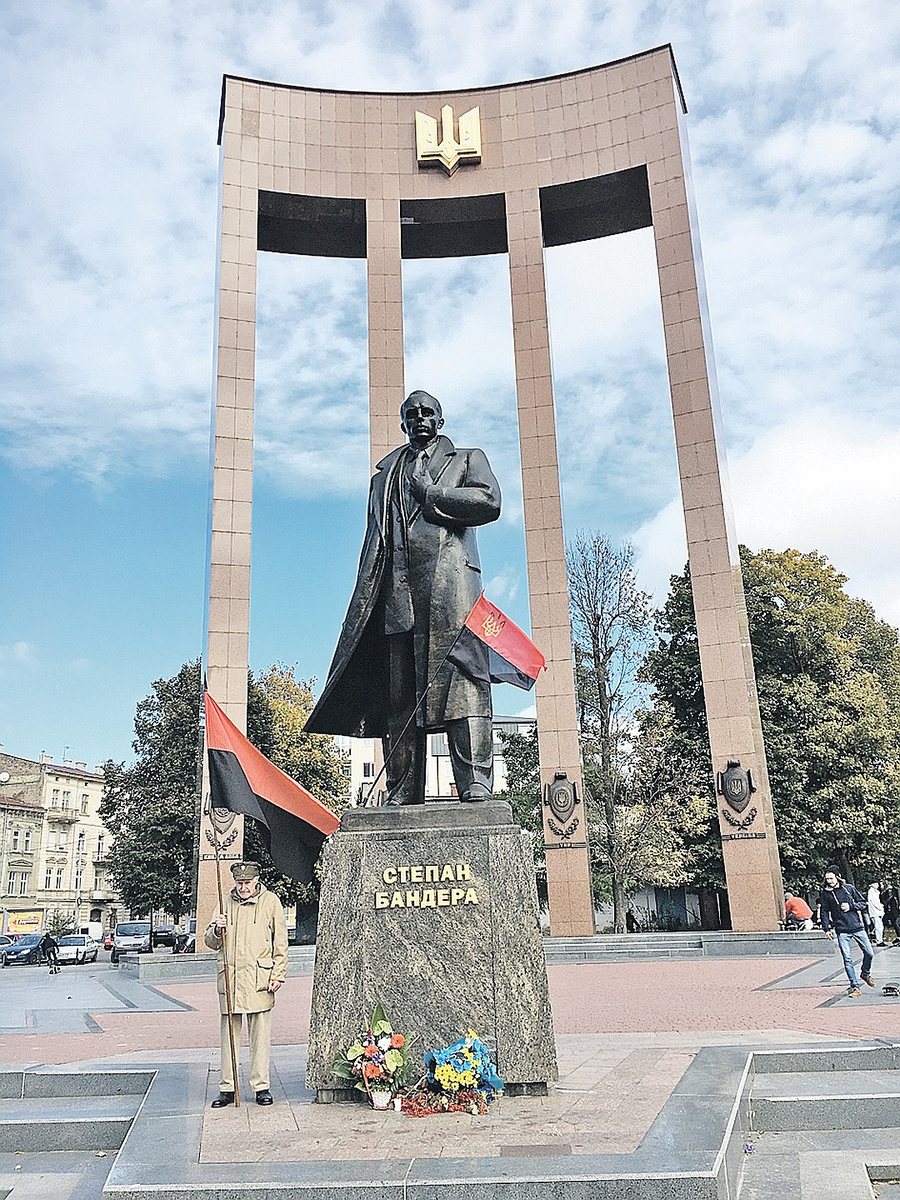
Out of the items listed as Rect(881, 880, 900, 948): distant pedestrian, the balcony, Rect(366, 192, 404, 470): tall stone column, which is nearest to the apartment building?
the balcony

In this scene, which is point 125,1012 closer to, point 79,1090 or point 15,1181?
point 79,1090

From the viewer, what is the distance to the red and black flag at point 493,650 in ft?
20.3

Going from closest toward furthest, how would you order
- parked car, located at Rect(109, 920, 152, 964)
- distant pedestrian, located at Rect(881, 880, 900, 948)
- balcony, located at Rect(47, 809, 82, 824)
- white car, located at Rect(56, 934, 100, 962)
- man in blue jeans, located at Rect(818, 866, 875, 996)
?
man in blue jeans, located at Rect(818, 866, 875, 996)
distant pedestrian, located at Rect(881, 880, 900, 948)
parked car, located at Rect(109, 920, 152, 964)
white car, located at Rect(56, 934, 100, 962)
balcony, located at Rect(47, 809, 82, 824)

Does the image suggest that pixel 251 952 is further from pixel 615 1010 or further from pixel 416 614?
pixel 615 1010

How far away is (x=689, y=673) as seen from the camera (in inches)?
1205

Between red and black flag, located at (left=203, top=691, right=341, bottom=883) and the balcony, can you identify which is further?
the balcony

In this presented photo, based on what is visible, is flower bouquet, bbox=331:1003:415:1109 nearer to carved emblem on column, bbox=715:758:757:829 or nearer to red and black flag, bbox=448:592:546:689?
red and black flag, bbox=448:592:546:689

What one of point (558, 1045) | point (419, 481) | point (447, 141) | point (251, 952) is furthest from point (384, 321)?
point (251, 952)

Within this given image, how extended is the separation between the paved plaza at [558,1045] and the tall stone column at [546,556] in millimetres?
4483

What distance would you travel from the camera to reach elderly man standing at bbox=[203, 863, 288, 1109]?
540 cm

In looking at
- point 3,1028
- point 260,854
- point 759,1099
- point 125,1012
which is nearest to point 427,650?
point 759,1099

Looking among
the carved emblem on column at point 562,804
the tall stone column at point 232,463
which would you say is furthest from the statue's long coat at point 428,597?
the carved emblem on column at point 562,804

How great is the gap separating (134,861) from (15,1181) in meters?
25.1

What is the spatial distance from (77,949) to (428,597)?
33478 mm
